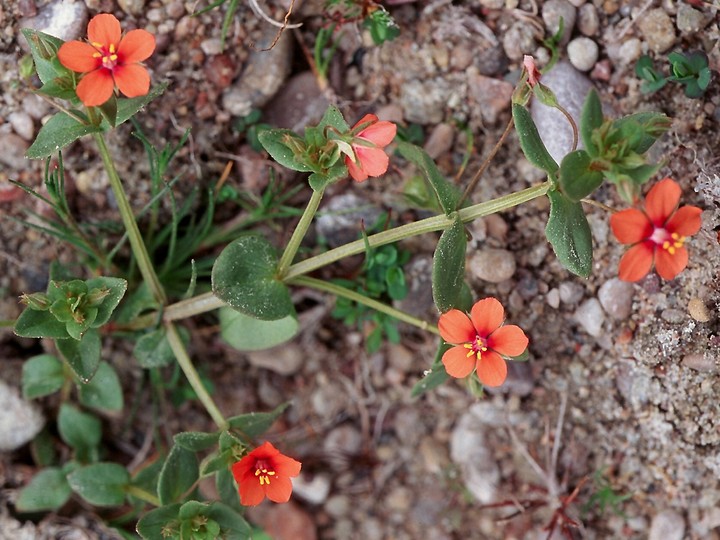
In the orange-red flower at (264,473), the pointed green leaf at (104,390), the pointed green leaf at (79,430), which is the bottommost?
the pointed green leaf at (79,430)

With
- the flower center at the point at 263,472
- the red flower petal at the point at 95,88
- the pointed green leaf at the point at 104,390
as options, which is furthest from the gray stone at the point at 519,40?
the pointed green leaf at the point at 104,390

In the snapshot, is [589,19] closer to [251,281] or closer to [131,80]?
[251,281]

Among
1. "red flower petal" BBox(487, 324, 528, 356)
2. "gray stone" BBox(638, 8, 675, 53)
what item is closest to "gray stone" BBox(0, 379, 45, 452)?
"red flower petal" BBox(487, 324, 528, 356)

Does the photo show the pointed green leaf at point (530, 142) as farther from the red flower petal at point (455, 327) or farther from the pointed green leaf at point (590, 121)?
the red flower petal at point (455, 327)

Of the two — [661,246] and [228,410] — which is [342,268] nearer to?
[228,410]

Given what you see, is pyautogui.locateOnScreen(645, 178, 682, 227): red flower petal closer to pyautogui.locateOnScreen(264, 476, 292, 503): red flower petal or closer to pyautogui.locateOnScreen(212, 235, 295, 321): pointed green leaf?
pyautogui.locateOnScreen(212, 235, 295, 321): pointed green leaf

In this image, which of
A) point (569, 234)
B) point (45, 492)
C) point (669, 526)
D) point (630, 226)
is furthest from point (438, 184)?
point (45, 492)
